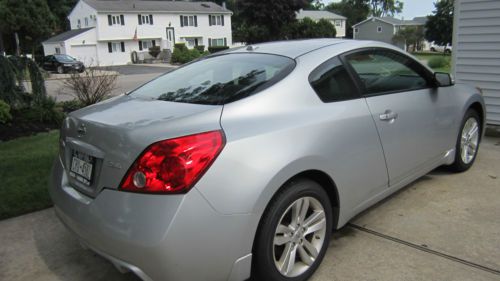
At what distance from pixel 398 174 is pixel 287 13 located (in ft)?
157

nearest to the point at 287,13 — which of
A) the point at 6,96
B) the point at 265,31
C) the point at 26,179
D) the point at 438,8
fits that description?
the point at 265,31

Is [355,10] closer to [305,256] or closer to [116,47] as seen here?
[116,47]

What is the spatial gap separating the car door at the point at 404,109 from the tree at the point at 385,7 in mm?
92555

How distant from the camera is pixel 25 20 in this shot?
40.2 m

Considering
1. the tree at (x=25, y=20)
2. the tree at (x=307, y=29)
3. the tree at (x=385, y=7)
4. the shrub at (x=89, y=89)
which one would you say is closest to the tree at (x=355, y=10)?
the tree at (x=385, y=7)

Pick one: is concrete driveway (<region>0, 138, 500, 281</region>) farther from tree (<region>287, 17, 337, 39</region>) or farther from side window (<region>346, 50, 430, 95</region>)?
tree (<region>287, 17, 337, 39</region>)

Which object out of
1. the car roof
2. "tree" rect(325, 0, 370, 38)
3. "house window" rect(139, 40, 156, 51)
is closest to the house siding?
"tree" rect(325, 0, 370, 38)

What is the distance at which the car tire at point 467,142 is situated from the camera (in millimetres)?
4602

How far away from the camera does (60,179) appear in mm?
2902

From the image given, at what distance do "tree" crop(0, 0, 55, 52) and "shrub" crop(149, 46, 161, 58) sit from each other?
10159 mm

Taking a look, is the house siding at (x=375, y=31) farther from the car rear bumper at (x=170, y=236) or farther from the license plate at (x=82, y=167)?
the car rear bumper at (x=170, y=236)

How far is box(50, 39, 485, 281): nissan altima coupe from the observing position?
2.22 m

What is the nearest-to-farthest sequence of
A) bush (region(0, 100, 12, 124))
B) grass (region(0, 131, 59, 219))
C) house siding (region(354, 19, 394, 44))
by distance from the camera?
grass (region(0, 131, 59, 219)) < bush (region(0, 100, 12, 124)) < house siding (region(354, 19, 394, 44))

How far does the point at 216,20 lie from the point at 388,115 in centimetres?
5228
